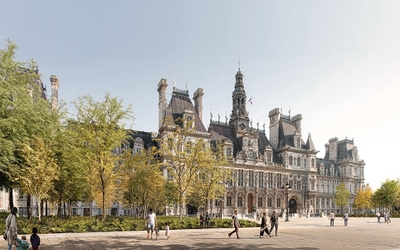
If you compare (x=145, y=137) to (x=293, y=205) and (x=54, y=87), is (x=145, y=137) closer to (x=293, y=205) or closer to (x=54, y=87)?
(x=54, y=87)

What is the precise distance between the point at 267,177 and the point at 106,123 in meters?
47.8

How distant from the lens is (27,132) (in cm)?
2550

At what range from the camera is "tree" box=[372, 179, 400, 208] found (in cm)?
6888

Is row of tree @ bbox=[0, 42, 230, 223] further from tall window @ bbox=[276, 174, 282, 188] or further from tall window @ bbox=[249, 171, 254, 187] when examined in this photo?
tall window @ bbox=[276, 174, 282, 188]

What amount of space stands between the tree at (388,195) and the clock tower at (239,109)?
3792 cm

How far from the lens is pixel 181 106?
60031mm

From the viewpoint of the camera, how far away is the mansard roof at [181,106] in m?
57.8

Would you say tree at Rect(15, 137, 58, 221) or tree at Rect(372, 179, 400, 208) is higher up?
tree at Rect(15, 137, 58, 221)

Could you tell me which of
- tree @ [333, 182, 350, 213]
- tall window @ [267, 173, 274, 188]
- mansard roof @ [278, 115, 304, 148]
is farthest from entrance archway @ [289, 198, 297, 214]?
mansard roof @ [278, 115, 304, 148]

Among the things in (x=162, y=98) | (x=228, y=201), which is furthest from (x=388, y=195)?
(x=162, y=98)

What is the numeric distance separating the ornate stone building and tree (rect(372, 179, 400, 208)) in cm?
1054

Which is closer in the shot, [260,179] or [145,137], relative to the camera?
[145,137]

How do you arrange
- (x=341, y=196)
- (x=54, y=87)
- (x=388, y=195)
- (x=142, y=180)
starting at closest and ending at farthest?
1. (x=142, y=180)
2. (x=54, y=87)
3. (x=388, y=195)
4. (x=341, y=196)

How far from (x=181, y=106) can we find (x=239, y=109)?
15.7 metres
